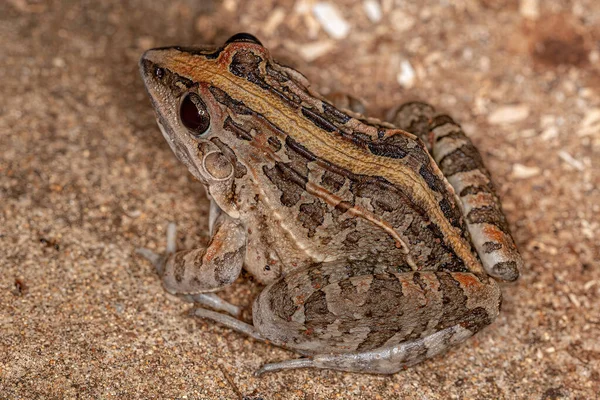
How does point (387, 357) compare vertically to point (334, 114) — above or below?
below

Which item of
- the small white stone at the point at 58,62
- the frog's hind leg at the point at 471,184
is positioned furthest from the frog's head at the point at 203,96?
the small white stone at the point at 58,62

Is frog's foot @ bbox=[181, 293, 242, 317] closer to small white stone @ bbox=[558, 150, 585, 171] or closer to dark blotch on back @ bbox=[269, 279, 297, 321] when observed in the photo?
dark blotch on back @ bbox=[269, 279, 297, 321]

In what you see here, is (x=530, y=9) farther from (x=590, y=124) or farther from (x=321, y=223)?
(x=321, y=223)

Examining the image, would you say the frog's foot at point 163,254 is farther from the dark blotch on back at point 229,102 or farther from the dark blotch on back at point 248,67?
Answer: the dark blotch on back at point 248,67

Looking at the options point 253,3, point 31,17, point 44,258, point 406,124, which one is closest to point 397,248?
point 406,124

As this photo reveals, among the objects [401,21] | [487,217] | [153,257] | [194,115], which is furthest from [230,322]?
[401,21]

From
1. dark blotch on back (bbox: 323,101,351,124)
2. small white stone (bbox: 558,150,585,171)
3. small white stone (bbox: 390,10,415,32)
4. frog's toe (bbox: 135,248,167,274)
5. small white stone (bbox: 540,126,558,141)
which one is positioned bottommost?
frog's toe (bbox: 135,248,167,274)

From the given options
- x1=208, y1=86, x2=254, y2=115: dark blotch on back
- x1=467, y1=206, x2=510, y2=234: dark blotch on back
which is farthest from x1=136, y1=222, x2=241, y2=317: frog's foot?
x1=467, y1=206, x2=510, y2=234: dark blotch on back
